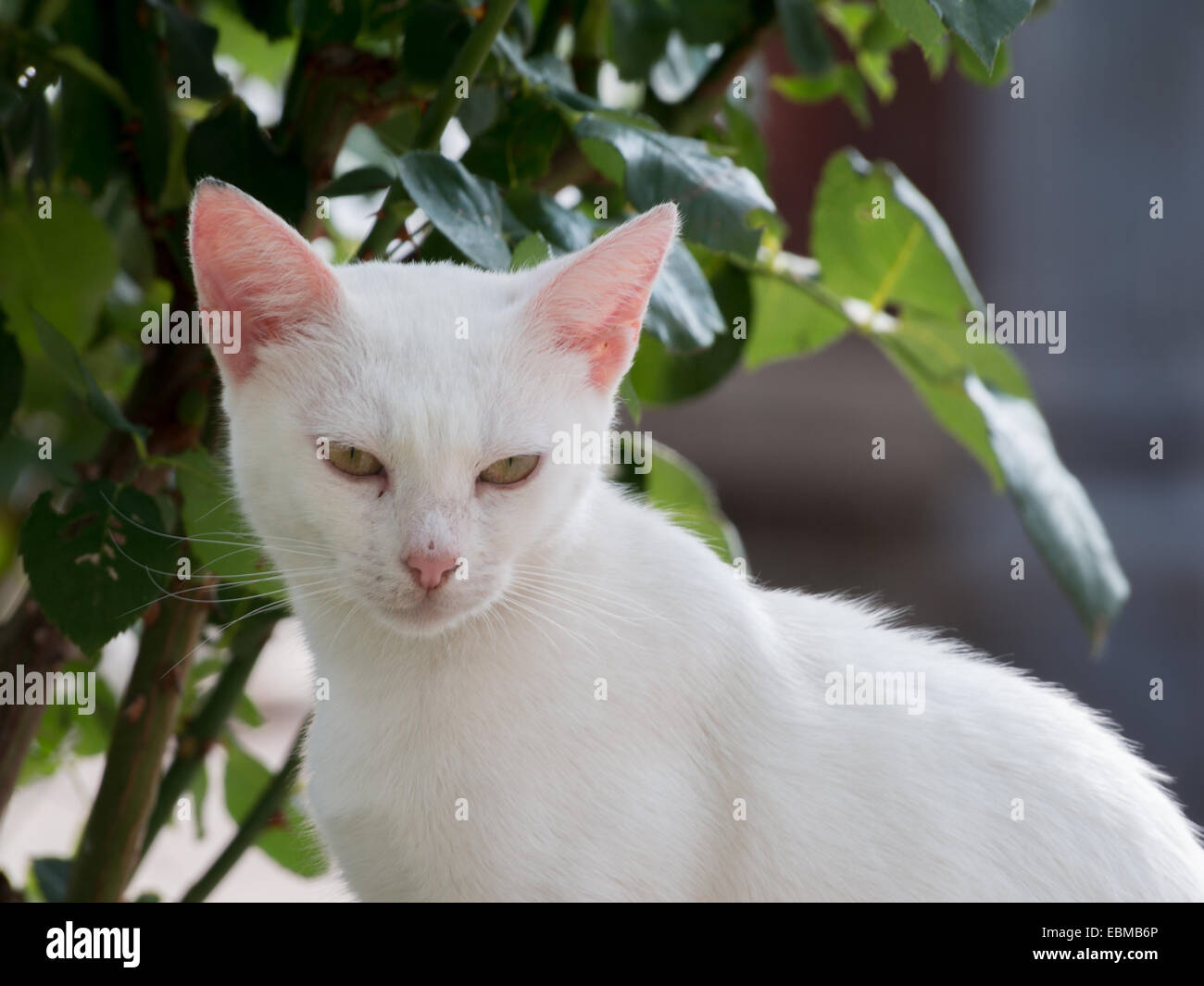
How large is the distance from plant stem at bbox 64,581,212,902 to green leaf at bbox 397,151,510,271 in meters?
0.34

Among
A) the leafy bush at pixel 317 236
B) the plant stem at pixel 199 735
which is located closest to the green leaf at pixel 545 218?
the leafy bush at pixel 317 236

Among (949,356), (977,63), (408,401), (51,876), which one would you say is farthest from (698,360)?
(51,876)

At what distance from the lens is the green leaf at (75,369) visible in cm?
75

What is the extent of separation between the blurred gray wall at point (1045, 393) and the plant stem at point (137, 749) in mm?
1718

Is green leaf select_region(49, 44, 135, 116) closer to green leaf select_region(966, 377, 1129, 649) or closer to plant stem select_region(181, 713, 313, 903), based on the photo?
plant stem select_region(181, 713, 313, 903)

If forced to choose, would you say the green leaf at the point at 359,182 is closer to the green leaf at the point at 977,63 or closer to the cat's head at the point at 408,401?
the cat's head at the point at 408,401

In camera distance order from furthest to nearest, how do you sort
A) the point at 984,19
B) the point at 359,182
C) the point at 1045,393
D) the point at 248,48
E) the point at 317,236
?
the point at 1045,393, the point at 248,48, the point at 317,236, the point at 359,182, the point at 984,19

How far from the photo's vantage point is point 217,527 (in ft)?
2.67

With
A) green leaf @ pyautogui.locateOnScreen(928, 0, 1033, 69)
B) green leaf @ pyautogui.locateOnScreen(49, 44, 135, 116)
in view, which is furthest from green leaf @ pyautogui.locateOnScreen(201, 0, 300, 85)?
green leaf @ pyautogui.locateOnScreen(928, 0, 1033, 69)

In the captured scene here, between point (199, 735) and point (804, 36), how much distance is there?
70 centimetres

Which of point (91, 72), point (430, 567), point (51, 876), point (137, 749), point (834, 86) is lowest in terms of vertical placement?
point (51, 876)

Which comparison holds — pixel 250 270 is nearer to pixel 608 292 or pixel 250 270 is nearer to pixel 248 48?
pixel 608 292

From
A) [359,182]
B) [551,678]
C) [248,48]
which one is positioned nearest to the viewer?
[551,678]

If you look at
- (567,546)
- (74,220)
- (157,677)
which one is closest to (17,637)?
(157,677)
